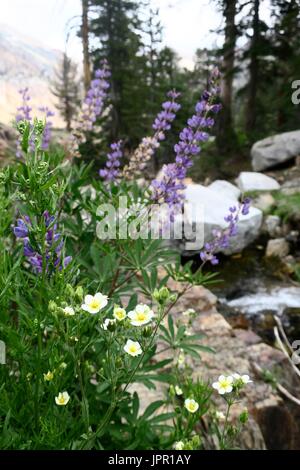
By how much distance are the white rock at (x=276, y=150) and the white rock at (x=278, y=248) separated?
416cm

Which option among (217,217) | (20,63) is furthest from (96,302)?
(20,63)

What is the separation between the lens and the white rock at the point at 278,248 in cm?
691

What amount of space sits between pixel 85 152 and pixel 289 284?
6844 millimetres

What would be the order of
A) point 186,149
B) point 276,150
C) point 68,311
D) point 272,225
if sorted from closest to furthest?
Answer: point 68,311 → point 186,149 → point 272,225 → point 276,150

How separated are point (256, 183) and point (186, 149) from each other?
7580mm

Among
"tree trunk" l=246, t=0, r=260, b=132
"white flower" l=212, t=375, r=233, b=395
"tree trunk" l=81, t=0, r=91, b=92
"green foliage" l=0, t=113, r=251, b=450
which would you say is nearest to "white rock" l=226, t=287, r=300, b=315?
"green foliage" l=0, t=113, r=251, b=450

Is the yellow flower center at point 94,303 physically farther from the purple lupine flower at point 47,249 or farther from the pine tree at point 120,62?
the pine tree at point 120,62

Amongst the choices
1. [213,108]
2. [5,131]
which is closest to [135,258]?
[213,108]

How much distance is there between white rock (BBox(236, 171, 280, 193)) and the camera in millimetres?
9156

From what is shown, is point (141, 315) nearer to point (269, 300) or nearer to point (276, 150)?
point (269, 300)

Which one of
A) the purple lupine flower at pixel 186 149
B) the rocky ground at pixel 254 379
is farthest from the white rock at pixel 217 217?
the purple lupine flower at pixel 186 149

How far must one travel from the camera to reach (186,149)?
6.84 ft

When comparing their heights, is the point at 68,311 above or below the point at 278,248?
above

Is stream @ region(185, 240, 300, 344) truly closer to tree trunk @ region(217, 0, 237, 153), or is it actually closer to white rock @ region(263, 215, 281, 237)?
white rock @ region(263, 215, 281, 237)
